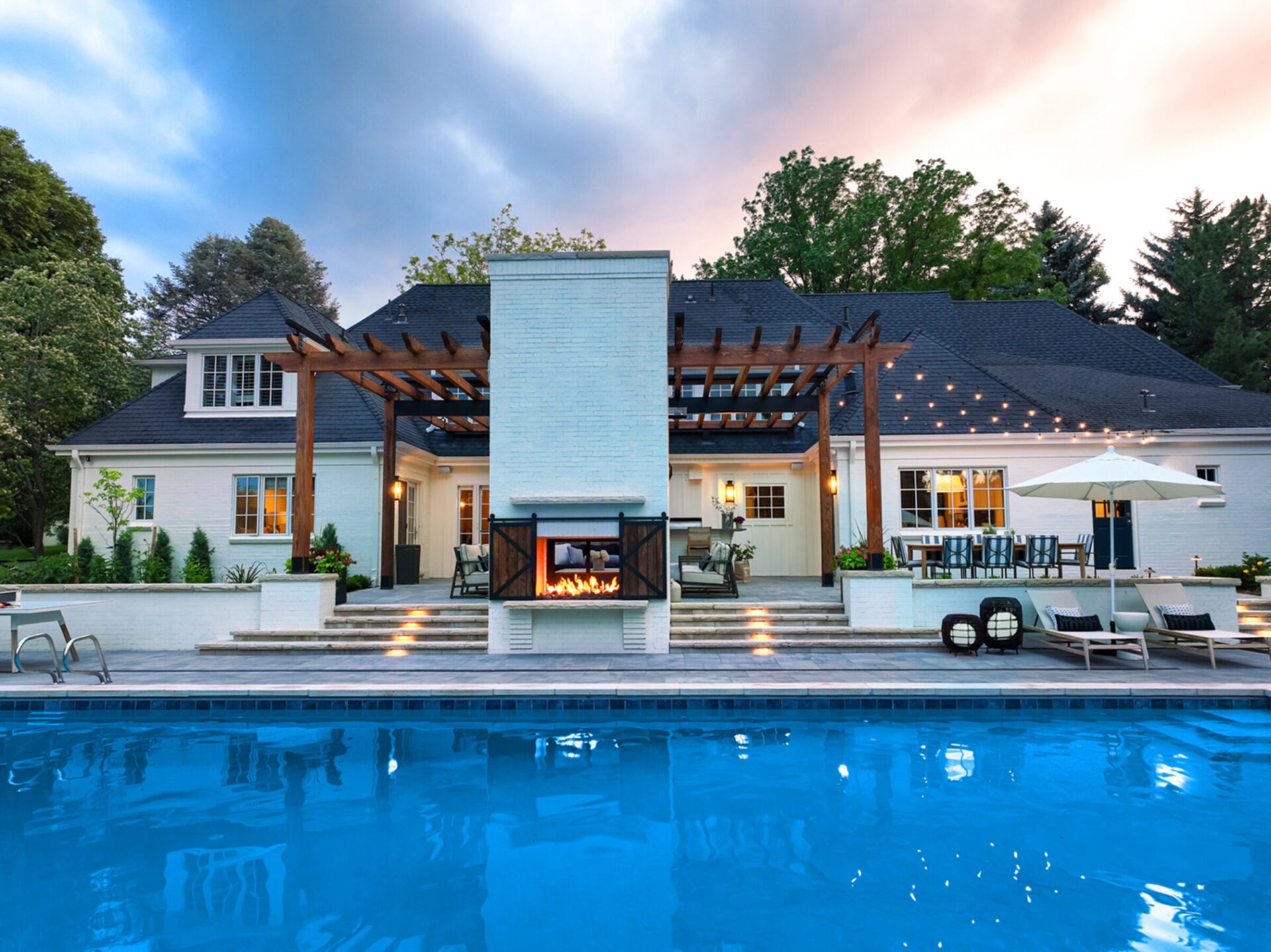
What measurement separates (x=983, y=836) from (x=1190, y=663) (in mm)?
5697

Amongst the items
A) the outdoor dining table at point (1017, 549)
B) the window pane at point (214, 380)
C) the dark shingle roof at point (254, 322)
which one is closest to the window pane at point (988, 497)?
the outdoor dining table at point (1017, 549)

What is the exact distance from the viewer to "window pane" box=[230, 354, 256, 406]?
15.4 m

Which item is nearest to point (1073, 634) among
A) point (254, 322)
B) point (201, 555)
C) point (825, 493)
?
point (825, 493)

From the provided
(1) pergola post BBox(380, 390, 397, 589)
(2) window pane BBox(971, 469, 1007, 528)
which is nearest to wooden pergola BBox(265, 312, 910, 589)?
(1) pergola post BBox(380, 390, 397, 589)

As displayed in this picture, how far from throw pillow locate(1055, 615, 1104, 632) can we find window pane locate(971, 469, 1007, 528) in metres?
5.29

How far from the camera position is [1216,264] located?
29.7 metres

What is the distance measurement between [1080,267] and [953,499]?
3113 centimetres

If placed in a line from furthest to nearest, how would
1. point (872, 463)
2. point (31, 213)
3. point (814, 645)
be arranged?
point (31, 213)
point (872, 463)
point (814, 645)

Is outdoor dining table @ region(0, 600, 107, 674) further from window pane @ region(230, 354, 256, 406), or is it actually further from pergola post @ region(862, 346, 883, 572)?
pergola post @ region(862, 346, 883, 572)

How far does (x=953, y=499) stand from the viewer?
45.5ft

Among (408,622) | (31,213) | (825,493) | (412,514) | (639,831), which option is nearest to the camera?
(639,831)

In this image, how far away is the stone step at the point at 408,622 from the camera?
31.4 ft

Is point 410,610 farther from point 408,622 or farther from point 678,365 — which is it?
point 678,365

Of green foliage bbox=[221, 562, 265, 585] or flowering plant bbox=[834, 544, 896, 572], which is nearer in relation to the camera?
flowering plant bbox=[834, 544, 896, 572]
